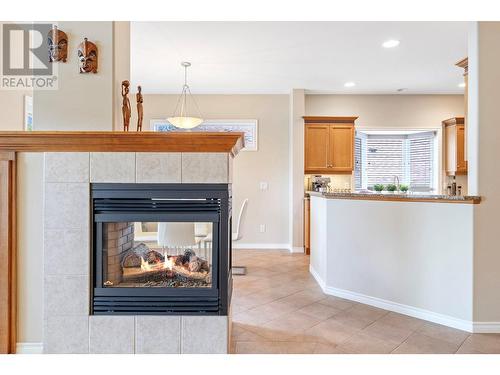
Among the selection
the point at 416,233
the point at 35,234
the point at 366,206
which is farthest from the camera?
the point at 366,206

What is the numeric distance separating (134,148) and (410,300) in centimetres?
258

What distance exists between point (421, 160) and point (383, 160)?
0.67 m

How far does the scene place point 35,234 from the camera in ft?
6.61

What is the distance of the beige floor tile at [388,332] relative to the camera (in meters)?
2.25

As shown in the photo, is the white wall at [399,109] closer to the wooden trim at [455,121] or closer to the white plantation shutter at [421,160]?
the wooden trim at [455,121]

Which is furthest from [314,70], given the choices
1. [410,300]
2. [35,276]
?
[35,276]

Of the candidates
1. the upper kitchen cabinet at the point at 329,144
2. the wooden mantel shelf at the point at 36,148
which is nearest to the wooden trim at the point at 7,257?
the wooden mantel shelf at the point at 36,148

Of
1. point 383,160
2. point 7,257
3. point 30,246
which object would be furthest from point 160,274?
point 383,160

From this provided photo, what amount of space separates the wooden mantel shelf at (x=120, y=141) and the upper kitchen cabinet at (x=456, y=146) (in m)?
4.94

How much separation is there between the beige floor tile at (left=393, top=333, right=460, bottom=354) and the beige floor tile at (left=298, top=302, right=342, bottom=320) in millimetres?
632

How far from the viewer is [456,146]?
17.2ft

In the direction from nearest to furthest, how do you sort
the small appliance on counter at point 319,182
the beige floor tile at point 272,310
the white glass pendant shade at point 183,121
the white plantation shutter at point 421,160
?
the beige floor tile at point 272,310, the white glass pendant shade at point 183,121, the small appliance on counter at point 319,182, the white plantation shutter at point 421,160

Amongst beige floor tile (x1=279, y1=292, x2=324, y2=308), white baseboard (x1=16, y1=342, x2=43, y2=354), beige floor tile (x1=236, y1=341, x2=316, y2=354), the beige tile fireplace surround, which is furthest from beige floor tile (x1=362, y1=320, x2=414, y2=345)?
white baseboard (x1=16, y1=342, x2=43, y2=354)
